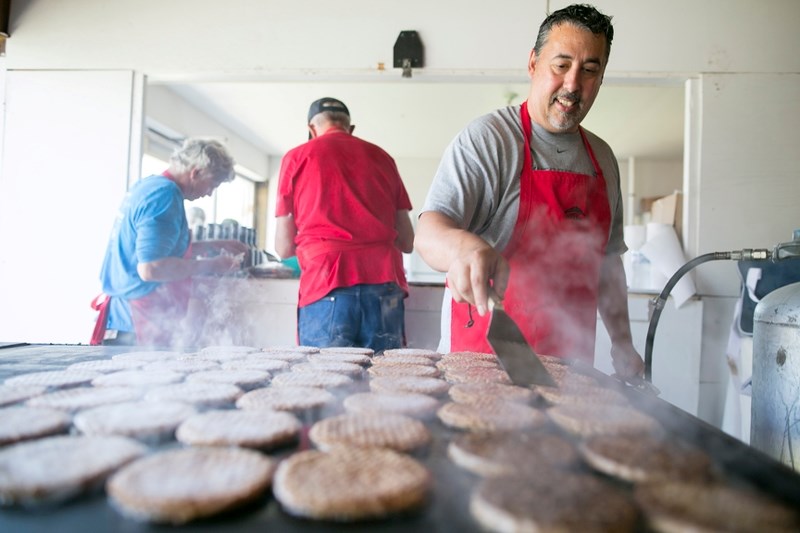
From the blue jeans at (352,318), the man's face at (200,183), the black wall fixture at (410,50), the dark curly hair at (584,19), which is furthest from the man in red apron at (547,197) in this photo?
the man's face at (200,183)

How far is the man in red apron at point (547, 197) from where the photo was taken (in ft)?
5.73

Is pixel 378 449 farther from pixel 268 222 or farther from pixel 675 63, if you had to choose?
pixel 268 222

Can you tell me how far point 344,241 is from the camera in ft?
8.63

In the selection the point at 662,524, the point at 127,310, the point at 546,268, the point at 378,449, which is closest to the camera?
the point at 662,524

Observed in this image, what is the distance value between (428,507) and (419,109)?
20.4ft

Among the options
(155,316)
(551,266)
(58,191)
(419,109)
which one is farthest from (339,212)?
(419,109)

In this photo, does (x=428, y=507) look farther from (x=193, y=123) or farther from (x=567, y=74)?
(x=193, y=123)

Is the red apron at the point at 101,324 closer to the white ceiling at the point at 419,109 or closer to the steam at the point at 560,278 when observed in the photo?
the steam at the point at 560,278

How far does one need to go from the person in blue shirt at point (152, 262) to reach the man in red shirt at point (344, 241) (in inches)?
20.8

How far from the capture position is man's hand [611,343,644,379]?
6.20ft

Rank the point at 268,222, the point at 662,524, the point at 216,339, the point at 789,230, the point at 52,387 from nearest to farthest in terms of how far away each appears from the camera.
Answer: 1. the point at 662,524
2. the point at 52,387
3. the point at 789,230
4. the point at 216,339
5. the point at 268,222

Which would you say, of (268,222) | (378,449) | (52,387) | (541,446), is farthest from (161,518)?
(268,222)

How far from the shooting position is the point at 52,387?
4.09ft

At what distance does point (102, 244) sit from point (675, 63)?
390cm
